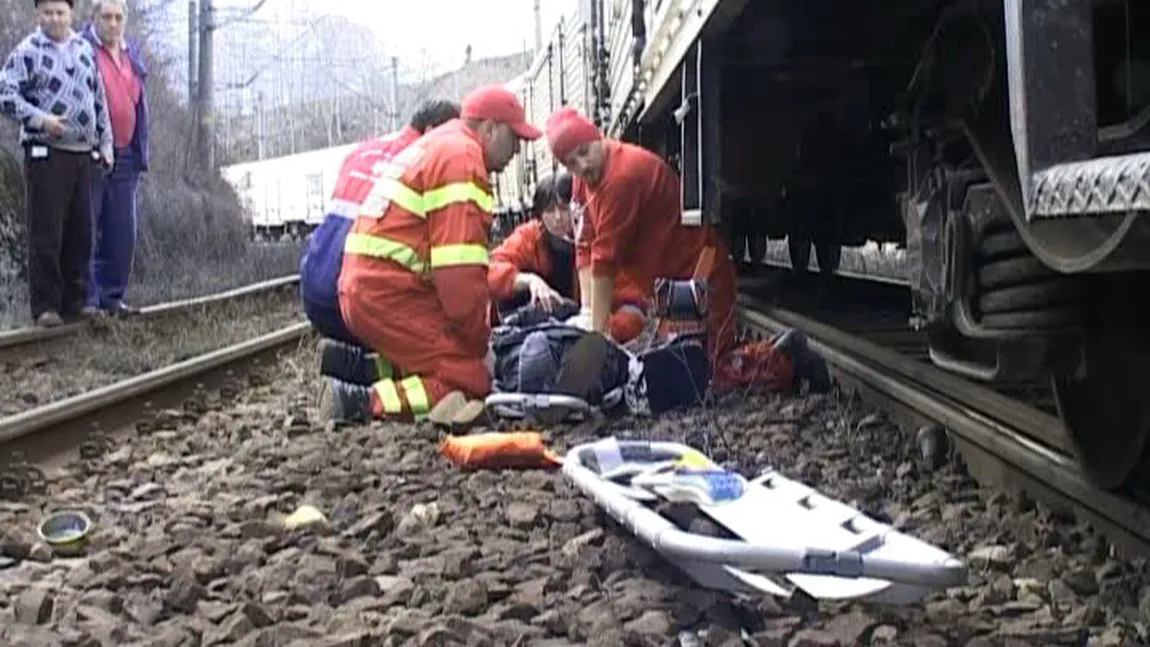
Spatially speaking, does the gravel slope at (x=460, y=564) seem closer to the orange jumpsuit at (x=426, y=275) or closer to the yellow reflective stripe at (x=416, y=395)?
the yellow reflective stripe at (x=416, y=395)

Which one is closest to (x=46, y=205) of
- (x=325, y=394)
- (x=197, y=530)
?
(x=325, y=394)

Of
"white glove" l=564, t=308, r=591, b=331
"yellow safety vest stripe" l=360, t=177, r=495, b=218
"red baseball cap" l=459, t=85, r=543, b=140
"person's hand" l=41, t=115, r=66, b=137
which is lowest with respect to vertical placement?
"white glove" l=564, t=308, r=591, b=331

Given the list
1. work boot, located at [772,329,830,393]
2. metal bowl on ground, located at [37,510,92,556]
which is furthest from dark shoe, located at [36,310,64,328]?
metal bowl on ground, located at [37,510,92,556]

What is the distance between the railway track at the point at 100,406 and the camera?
16.6ft

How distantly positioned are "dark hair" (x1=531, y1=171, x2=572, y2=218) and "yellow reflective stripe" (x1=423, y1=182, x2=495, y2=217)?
181cm

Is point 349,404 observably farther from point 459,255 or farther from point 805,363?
point 805,363

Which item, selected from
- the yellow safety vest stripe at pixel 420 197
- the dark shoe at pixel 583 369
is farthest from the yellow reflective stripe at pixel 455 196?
the dark shoe at pixel 583 369

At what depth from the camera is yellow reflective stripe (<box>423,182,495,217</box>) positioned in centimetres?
558

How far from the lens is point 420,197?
571 cm

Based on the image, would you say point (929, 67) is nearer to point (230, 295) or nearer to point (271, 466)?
Result: point (271, 466)

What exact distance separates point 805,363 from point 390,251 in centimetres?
176

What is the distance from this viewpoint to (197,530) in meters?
3.76

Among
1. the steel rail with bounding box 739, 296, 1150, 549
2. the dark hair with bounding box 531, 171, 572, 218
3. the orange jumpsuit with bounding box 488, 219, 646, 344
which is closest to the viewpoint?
the steel rail with bounding box 739, 296, 1150, 549

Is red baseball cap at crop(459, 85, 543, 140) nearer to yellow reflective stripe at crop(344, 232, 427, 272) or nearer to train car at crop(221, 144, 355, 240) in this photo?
yellow reflective stripe at crop(344, 232, 427, 272)
